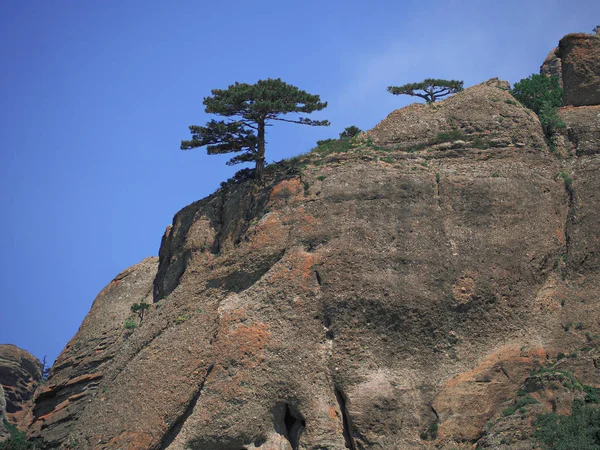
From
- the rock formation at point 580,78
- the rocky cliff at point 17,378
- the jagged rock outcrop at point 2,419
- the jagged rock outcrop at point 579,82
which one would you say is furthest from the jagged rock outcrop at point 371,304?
the rocky cliff at point 17,378

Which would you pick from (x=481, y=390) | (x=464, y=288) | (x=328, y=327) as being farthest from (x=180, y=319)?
(x=481, y=390)

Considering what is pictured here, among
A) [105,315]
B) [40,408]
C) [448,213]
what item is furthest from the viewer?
[105,315]

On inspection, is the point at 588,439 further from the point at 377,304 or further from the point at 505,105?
the point at 505,105

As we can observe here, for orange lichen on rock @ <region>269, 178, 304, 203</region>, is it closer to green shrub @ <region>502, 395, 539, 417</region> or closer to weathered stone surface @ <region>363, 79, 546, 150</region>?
weathered stone surface @ <region>363, 79, 546, 150</region>

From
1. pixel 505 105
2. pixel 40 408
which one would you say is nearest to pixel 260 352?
pixel 40 408

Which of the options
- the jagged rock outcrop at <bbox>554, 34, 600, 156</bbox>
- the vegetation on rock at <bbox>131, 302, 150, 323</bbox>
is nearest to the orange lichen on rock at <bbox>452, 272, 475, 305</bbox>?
the jagged rock outcrop at <bbox>554, 34, 600, 156</bbox>

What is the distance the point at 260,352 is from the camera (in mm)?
36812

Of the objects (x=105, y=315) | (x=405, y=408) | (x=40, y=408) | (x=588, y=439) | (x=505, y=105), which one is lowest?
(x=588, y=439)

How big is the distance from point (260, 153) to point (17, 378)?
Answer: 158 feet

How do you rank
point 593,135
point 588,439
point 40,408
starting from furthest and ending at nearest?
point 40,408 < point 593,135 < point 588,439

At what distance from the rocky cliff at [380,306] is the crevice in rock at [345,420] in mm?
88

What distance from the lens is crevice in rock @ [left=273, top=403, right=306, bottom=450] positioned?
35781mm

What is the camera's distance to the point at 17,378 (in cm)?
8106

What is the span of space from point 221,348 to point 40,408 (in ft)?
51.0
